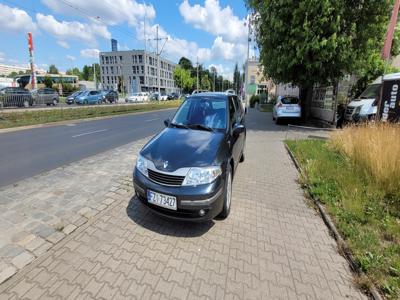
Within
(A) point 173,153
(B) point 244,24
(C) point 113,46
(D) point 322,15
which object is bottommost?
(A) point 173,153

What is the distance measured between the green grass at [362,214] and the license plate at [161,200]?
2254 millimetres

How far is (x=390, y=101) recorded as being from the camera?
361 inches

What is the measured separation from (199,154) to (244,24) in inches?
577

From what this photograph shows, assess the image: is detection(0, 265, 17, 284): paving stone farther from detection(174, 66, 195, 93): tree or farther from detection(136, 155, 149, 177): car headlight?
detection(174, 66, 195, 93): tree

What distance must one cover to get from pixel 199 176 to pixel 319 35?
10.4 metres

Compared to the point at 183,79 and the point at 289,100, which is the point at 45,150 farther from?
the point at 183,79

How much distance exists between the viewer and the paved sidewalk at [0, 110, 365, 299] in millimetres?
2355

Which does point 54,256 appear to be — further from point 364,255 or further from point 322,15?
point 322,15

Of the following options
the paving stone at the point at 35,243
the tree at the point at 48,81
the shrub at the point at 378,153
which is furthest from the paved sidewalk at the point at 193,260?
the tree at the point at 48,81

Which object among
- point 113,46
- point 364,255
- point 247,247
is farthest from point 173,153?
point 113,46

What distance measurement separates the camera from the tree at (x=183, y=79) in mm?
89500

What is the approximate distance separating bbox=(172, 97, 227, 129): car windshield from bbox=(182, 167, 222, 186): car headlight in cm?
129

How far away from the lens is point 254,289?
2395 millimetres

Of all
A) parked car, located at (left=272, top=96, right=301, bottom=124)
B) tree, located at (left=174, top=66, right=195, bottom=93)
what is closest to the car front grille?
parked car, located at (left=272, top=96, right=301, bottom=124)
